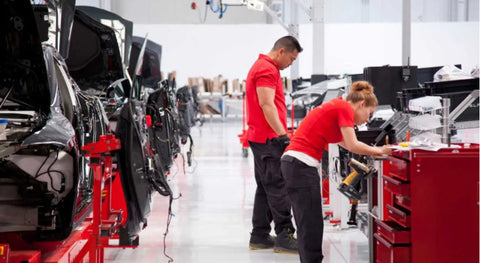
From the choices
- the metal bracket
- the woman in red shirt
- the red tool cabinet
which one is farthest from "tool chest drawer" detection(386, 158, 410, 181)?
the metal bracket

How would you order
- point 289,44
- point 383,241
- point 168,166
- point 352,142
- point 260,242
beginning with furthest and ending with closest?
point 168,166, point 260,242, point 289,44, point 383,241, point 352,142

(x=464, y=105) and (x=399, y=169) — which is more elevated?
(x=464, y=105)

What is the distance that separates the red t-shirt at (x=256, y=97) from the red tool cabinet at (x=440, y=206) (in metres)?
1.67

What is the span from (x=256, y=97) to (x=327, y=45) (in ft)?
63.3

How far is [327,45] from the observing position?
24453mm

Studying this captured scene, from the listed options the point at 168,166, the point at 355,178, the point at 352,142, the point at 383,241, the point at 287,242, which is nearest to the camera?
the point at 352,142

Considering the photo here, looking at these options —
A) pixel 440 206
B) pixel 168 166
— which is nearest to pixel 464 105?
pixel 440 206

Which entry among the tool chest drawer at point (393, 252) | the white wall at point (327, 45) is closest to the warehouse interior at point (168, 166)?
the tool chest drawer at point (393, 252)

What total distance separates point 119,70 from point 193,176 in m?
4.19

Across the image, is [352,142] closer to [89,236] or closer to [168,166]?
[89,236]

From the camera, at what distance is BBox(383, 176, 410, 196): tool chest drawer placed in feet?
13.2

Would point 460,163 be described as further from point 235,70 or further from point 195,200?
point 235,70

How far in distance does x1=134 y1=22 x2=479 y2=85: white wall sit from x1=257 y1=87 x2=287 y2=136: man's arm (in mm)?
17105

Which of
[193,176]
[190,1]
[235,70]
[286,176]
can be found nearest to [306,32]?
[235,70]
